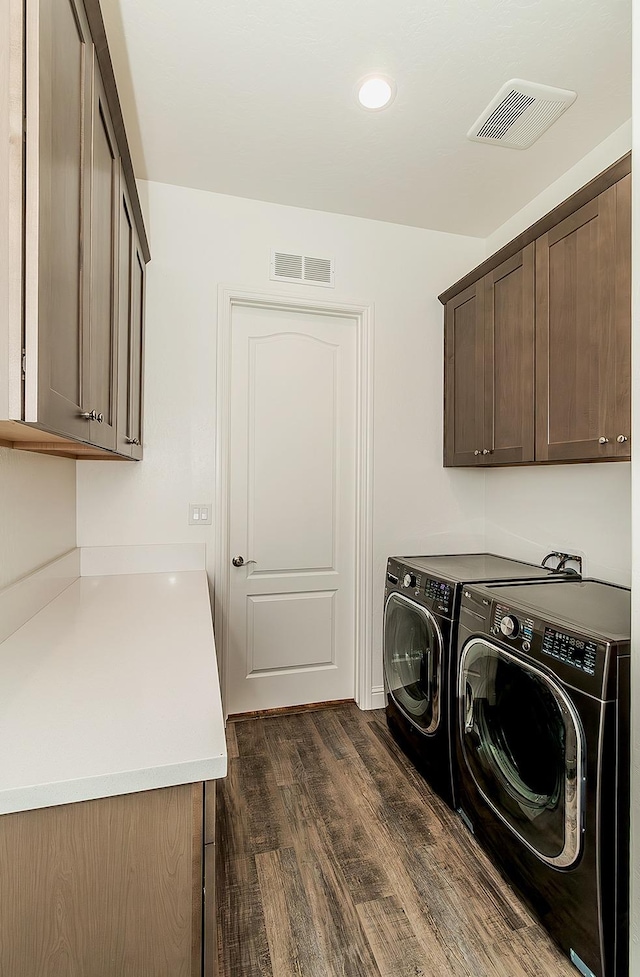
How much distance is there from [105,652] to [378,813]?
1342 mm

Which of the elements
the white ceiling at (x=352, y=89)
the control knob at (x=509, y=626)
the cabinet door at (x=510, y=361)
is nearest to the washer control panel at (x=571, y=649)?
the control knob at (x=509, y=626)

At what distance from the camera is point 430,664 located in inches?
83.7

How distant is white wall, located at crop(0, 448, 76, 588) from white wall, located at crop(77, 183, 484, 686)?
11.9 inches

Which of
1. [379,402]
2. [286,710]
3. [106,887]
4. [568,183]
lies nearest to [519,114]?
[568,183]

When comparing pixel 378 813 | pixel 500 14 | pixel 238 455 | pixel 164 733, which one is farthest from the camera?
pixel 238 455

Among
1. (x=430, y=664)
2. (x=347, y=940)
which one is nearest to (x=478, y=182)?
(x=430, y=664)

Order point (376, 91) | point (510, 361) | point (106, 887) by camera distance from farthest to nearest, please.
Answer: point (510, 361), point (376, 91), point (106, 887)

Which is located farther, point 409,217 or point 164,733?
point 409,217

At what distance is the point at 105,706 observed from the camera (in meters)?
1.01

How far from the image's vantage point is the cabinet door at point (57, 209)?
0.79 metres

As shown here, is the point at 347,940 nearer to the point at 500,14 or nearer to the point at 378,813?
the point at 378,813

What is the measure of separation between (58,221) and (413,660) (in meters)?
2.10

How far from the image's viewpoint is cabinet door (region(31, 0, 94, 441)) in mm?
792

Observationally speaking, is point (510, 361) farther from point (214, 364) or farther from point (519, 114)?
point (214, 364)
